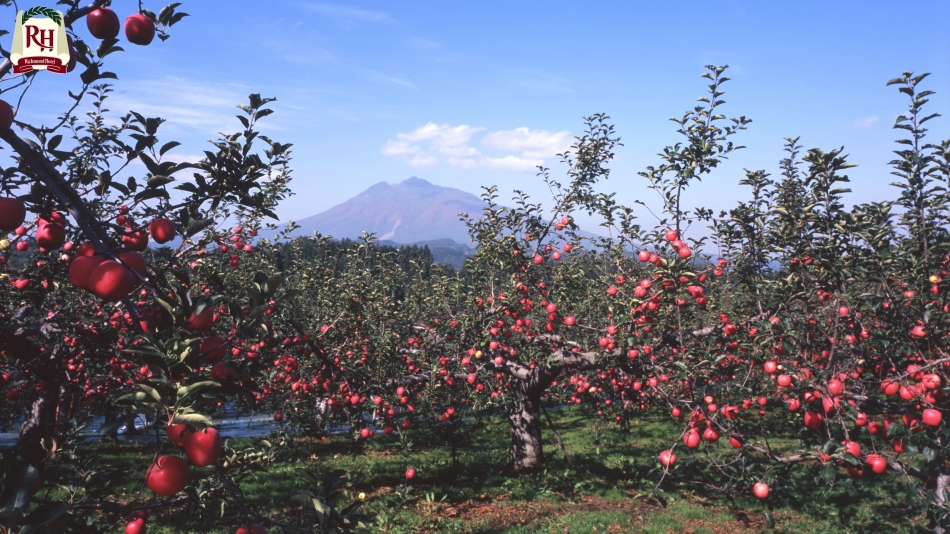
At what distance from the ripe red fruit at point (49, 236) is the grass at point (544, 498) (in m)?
3.43

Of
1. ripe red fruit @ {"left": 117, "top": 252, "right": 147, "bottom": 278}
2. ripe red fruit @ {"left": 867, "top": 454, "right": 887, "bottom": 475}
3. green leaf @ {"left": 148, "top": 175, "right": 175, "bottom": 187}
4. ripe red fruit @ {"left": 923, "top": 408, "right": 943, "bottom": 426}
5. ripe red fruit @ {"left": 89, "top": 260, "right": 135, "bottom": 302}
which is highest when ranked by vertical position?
green leaf @ {"left": 148, "top": 175, "right": 175, "bottom": 187}

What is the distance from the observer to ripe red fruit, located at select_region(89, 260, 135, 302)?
1877 millimetres

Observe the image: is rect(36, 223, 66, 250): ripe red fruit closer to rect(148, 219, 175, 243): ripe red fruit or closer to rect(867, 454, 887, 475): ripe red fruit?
rect(148, 219, 175, 243): ripe red fruit

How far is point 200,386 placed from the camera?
1636mm

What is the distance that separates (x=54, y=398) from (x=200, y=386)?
18.3ft

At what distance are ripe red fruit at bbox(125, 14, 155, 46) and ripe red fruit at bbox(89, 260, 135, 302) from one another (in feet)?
4.79

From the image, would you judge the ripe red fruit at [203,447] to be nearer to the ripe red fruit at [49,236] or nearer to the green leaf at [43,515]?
the green leaf at [43,515]

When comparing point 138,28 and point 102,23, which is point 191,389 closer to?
point 102,23

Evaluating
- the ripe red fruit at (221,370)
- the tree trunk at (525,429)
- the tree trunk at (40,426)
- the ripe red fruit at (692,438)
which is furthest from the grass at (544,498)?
the ripe red fruit at (221,370)

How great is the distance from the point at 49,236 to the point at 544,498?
29.0 ft

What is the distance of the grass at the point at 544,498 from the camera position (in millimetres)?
7574

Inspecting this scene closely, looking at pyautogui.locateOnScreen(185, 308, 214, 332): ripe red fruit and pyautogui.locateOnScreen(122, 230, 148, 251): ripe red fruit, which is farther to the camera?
pyautogui.locateOnScreen(122, 230, 148, 251): ripe red fruit

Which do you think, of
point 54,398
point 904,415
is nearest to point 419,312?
point 54,398

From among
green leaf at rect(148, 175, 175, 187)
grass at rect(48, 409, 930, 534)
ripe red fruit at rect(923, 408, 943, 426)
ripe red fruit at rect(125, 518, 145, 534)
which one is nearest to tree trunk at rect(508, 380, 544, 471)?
grass at rect(48, 409, 930, 534)
